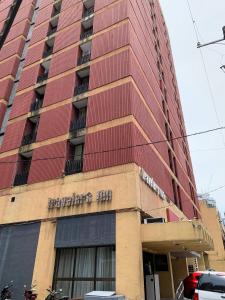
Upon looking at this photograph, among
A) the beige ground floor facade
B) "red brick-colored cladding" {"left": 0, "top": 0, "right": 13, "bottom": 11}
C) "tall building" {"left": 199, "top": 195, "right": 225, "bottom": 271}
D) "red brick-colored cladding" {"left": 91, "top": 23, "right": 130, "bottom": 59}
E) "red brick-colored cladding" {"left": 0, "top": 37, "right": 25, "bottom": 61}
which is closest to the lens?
the beige ground floor facade

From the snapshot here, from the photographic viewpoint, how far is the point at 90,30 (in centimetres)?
2630

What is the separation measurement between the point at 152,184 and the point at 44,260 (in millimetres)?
8045

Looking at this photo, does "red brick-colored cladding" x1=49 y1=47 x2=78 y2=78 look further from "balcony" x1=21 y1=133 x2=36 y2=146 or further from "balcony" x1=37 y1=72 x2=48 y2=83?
"balcony" x1=21 y1=133 x2=36 y2=146

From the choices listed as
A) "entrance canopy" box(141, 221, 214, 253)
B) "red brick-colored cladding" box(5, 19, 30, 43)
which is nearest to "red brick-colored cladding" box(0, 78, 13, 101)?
"red brick-colored cladding" box(5, 19, 30, 43)

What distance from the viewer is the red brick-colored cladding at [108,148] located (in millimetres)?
16609

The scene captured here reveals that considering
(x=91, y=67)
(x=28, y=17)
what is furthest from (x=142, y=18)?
(x=28, y=17)

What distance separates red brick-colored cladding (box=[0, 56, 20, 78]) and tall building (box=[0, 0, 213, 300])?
0.12 meters

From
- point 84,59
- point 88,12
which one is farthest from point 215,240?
point 88,12

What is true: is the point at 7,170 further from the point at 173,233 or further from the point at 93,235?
the point at 173,233

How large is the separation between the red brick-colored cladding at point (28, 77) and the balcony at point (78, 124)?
755cm

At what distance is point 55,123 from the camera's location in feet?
68.5

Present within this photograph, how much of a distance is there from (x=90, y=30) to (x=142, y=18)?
20.6 feet

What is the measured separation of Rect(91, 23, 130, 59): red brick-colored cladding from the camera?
21.6 metres

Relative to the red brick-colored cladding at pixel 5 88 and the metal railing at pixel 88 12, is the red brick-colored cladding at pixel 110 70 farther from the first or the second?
the red brick-colored cladding at pixel 5 88
